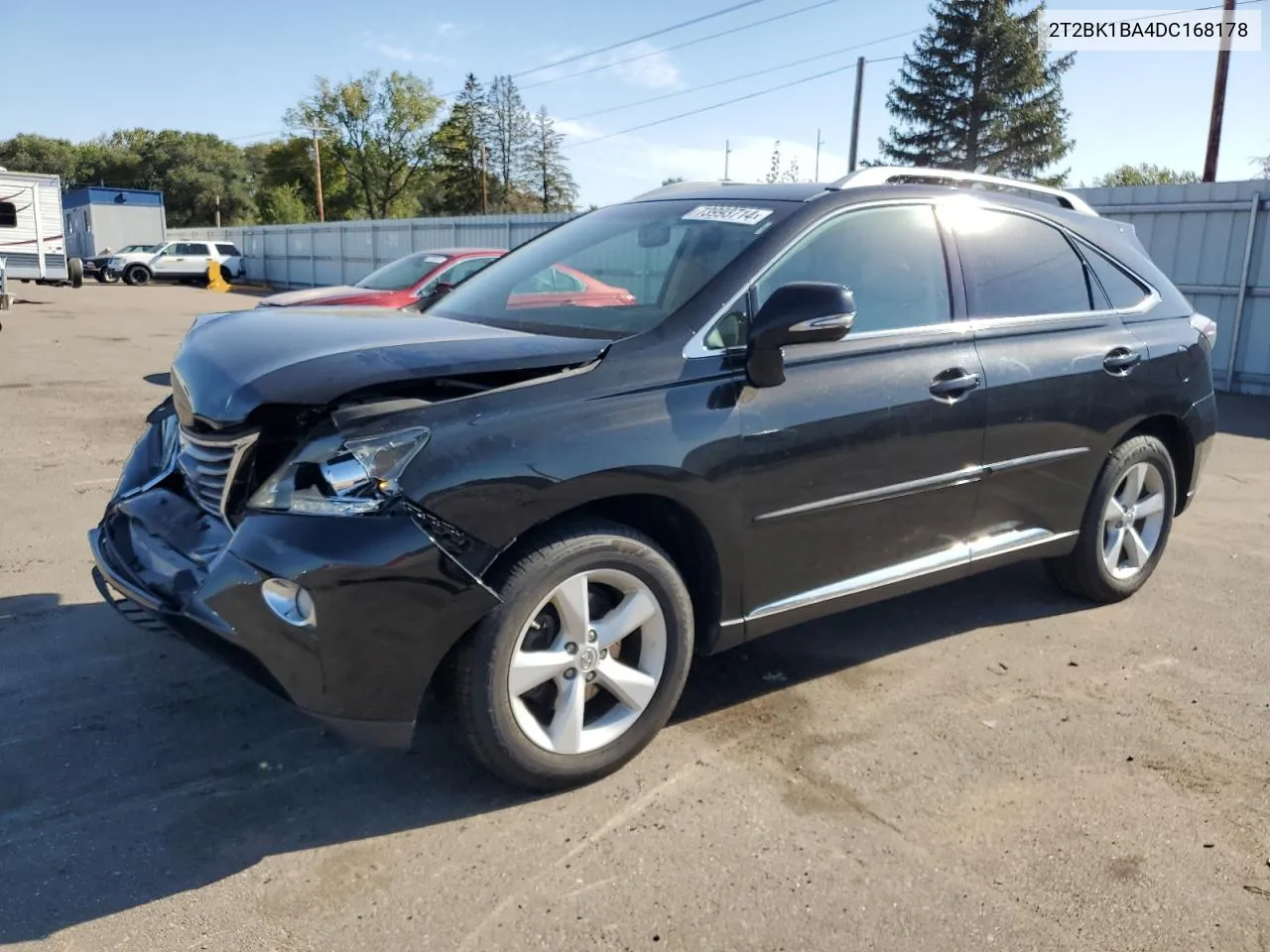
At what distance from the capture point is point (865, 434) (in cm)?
353

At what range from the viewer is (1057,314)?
4316mm

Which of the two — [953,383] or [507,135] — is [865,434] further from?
[507,135]

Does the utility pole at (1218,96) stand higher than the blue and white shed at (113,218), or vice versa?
the utility pole at (1218,96)

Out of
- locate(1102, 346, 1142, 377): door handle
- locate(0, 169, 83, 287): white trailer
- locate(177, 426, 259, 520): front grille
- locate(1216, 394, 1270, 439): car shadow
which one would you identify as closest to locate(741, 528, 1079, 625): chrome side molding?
locate(1102, 346, 1142, 377): door handle

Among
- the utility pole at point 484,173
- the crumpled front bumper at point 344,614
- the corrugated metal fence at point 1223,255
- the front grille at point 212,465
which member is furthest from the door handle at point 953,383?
the utility pole at point 484,173

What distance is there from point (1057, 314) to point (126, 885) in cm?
392

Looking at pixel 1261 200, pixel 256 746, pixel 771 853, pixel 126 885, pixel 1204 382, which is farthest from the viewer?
pixel 1261 200

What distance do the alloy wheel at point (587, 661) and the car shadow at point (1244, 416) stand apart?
7.97 meters

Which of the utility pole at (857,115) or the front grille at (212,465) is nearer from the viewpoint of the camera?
the front grille at (212,465)

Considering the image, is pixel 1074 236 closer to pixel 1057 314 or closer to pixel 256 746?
pixel 1057 314

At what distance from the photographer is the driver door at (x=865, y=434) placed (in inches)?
132

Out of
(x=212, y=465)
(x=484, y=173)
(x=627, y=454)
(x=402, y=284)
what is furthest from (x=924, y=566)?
(x=484, y=173)

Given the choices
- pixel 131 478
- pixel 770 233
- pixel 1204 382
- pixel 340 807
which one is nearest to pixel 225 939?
pixel 340 807

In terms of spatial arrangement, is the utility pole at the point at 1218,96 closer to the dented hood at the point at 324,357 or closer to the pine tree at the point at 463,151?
the dented hood at the point at 324,357
